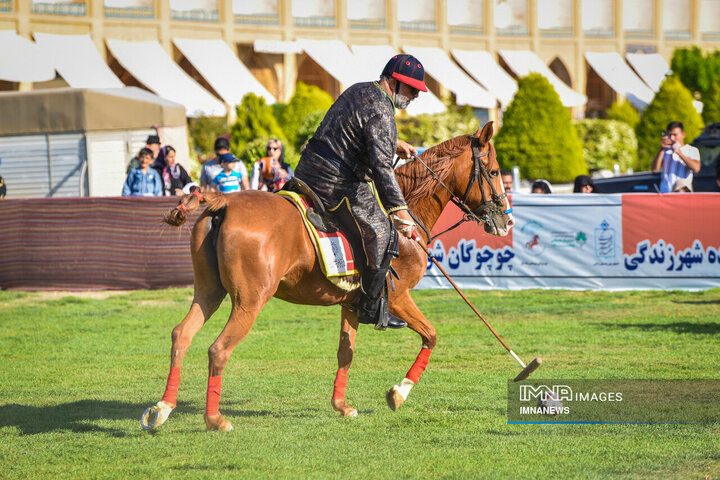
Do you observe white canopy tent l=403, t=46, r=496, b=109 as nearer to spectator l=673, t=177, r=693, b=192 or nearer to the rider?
spectator l=673, t=177, r=693, b=192

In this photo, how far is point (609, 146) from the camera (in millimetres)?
43594

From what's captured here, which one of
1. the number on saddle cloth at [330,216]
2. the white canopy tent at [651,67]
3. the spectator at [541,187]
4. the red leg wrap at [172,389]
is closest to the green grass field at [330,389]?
the red leg wrap at [172,389]

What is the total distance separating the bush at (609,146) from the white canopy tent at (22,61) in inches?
882

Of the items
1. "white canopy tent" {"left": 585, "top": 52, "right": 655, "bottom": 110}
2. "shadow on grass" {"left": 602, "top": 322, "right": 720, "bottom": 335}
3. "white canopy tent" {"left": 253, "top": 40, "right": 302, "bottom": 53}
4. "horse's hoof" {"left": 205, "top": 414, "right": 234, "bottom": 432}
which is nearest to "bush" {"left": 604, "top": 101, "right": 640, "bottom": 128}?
"white canopy tent" {"left": 585, "top": 52, "right": 655, "bottom": 110}

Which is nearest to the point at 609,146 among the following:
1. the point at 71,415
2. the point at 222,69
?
the point at 222,69

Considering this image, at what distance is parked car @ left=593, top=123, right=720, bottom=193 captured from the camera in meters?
19.6

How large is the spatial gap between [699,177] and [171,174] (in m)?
10.1

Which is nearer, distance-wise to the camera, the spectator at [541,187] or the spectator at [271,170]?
the spectator at [271,170]

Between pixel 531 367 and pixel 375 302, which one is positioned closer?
pixel 375 302

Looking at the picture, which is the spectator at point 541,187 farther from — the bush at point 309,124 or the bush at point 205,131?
the bush at point 205,131

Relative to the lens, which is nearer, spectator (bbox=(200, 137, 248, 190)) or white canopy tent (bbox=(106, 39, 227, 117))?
spectator (bbox=(200, 137, 248, 190))

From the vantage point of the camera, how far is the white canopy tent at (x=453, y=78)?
48.6 meters

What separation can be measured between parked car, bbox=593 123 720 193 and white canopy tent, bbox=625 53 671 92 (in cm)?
3775

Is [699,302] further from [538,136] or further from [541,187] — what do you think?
[538,136]
